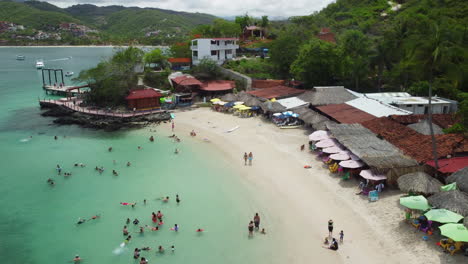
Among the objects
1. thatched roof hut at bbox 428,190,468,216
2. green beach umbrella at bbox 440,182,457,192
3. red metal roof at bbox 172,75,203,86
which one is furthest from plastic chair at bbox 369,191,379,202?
red metal roof at bbox 172,75,203,86

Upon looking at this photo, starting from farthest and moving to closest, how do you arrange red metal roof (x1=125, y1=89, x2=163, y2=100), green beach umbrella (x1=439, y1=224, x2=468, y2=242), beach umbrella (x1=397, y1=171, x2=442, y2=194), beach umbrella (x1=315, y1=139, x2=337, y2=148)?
red metal roof (x1=125, y1=89, x2=163, y2=100)
beach umbrella (x1=315, y1=139, x2=337, y2=148)
beach umbrella (x1=397, y1=171, x2=442, y2=194)
green beach umbrella (x1=439, y1=224, x2=468, y2=242)

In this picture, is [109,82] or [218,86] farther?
[218,86]

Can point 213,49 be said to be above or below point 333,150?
above

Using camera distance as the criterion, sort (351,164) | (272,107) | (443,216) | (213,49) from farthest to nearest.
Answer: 1. (213,49)
2. (272,107)
3. (351,164)
4. (443,216)

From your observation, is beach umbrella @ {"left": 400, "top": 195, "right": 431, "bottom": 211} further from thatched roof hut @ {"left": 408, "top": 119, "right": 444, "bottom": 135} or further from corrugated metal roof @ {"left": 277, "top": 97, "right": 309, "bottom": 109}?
corrugated metal roof @ {"left": 277, "top": 97, "right": 309, "bottom": 109}

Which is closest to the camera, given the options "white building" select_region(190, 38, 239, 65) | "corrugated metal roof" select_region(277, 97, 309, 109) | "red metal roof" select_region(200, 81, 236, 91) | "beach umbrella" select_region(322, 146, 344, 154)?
"beach umbrella" select_region(322, 146, 344, 154)

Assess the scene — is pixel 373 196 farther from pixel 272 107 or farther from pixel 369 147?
pixel 272 107

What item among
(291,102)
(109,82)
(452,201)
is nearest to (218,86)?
(291,102)
